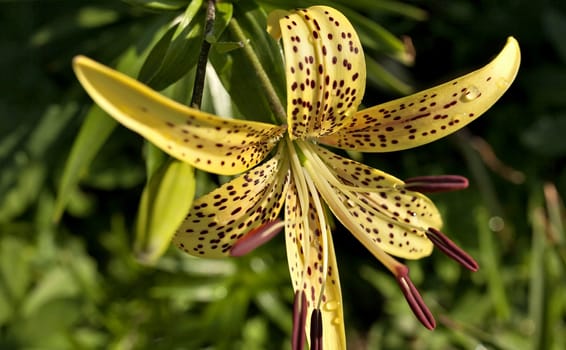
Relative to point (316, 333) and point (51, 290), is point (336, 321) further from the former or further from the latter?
point (51, 290)

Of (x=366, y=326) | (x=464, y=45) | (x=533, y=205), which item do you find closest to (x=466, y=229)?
(x=533, y=205)

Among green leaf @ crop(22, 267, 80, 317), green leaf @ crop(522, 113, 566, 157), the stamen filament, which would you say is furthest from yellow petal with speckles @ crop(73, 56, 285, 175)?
green leaf @ crop(522, 113, 566, 157)

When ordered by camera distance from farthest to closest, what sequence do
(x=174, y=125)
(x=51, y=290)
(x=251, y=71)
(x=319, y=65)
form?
1. (x=51, y=290)
2. (x=251, y=71)
3. (x=319, y=65)
4. (x=174, y=125)

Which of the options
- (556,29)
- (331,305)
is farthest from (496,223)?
(331,305)

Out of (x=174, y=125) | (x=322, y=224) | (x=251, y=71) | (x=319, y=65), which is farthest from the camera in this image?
(x=251, y=71)

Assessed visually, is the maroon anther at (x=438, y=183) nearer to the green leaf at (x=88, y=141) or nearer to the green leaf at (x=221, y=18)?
the green leaf at (x=221, y=18)

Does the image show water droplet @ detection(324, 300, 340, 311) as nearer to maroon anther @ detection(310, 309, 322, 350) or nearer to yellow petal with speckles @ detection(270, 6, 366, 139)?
maroon anther @ detection(310, 309, 322, 350)
